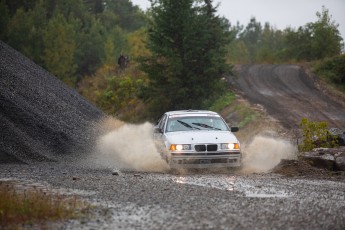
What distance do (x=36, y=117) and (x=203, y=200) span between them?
12.5 metres

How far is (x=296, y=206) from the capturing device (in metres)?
8.62

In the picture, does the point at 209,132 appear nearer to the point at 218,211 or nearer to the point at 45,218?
the point at 218,211

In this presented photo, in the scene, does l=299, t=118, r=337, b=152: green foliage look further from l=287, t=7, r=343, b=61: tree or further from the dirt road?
l=287, t=7, r=343, b=61: tree

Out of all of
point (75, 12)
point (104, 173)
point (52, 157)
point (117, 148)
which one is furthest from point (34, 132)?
point (75, 12)

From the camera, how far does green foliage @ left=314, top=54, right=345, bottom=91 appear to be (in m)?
37.6

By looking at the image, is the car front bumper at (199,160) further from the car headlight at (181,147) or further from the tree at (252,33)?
the tree at (252,33)

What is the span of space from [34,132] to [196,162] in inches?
318

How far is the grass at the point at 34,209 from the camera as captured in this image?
7.58 m

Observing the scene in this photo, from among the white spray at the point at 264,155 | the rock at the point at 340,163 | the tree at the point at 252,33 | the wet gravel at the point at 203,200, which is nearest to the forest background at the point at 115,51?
the white spray at the point at 264,155

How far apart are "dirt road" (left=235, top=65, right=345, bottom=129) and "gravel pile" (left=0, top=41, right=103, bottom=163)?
1011 cm

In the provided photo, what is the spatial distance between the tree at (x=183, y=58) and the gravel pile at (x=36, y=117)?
372cm

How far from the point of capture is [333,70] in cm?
3897

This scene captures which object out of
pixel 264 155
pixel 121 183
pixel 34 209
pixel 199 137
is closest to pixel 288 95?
pixel 264 155

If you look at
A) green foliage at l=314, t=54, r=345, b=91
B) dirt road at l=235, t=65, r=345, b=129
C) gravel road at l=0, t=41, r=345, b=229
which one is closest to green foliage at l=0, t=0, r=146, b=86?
dirt road at l=235, t=65, r=345, b=129
